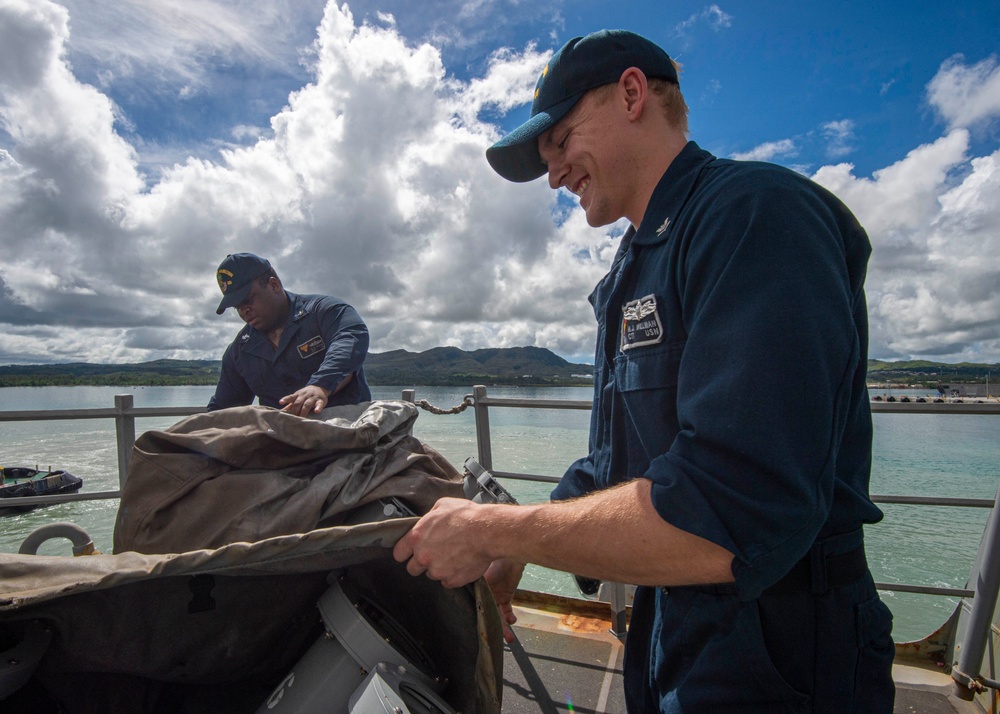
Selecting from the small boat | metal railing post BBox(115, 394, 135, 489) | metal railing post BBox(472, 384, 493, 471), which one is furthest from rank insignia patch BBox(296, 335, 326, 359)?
the small boat

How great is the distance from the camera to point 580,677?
83.3 inches

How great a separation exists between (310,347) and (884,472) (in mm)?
22710

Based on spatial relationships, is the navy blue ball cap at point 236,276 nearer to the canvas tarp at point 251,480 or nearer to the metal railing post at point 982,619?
the canvas tarp at point 251,480

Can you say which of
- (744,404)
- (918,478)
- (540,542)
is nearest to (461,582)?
(540,542)

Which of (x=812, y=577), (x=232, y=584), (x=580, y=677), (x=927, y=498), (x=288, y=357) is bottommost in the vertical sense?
(x=580, y=677)

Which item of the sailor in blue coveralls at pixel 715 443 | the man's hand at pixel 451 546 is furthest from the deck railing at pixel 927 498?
the sailor in blue coveralls at pixel 715 443

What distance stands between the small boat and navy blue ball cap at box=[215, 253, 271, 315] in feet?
41.2

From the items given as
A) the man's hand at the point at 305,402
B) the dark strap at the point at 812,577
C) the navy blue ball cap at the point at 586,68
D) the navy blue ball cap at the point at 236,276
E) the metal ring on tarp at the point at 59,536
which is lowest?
the metal ring on tarp at the point at 59,536

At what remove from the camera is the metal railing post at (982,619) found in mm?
1938

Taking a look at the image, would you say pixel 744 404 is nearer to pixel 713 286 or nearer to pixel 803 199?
pixel 713 286

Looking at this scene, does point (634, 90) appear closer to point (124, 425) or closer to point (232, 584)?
point (232, 584)

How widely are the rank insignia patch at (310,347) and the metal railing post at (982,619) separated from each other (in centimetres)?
270

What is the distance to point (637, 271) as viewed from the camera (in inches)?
37.9

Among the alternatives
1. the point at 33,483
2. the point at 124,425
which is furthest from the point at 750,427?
the point at 33,483
